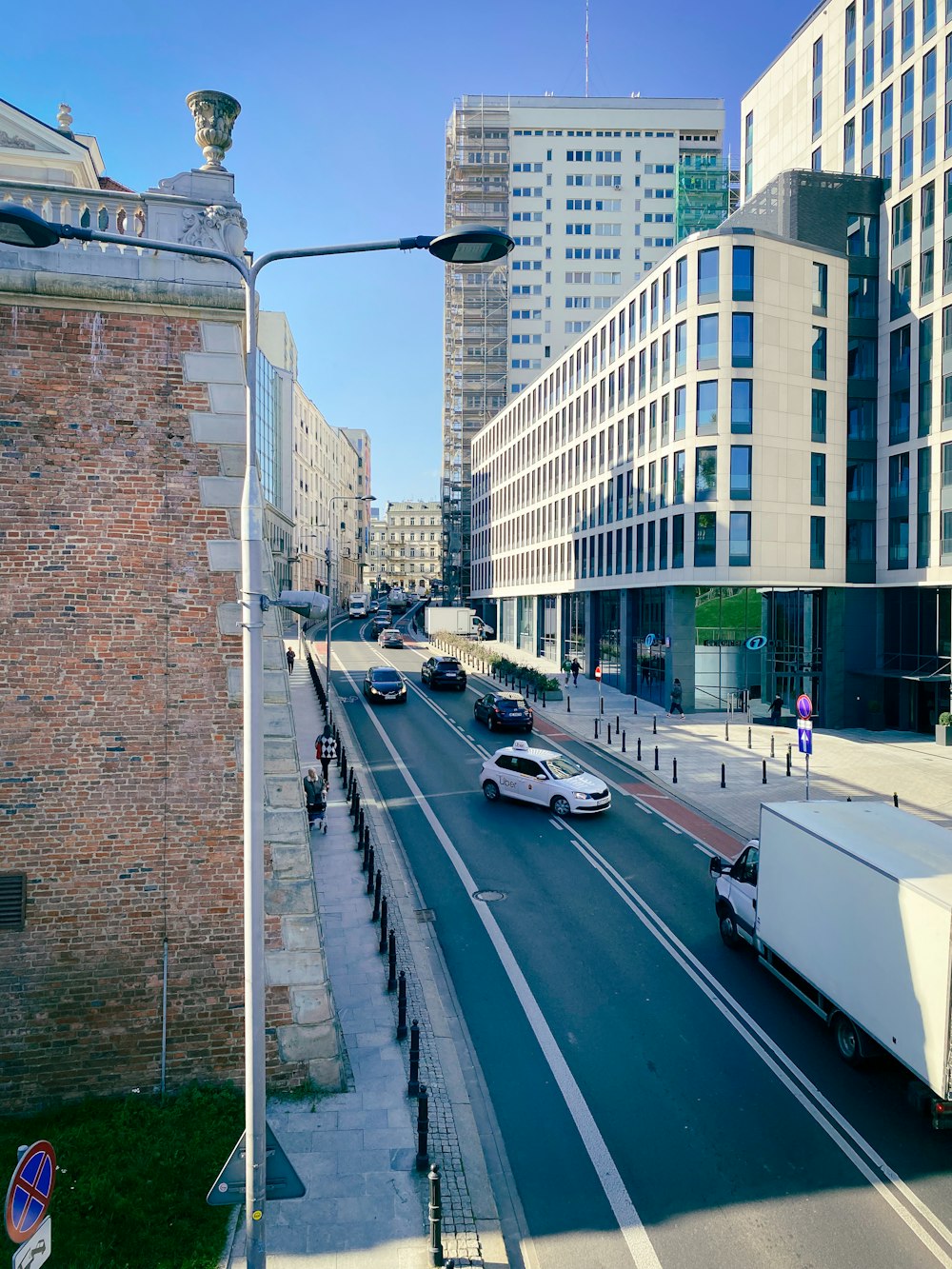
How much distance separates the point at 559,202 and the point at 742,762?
79.9 m

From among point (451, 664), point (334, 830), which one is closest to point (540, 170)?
point (451, 664)

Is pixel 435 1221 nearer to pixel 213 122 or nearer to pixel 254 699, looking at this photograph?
pixel 254 699

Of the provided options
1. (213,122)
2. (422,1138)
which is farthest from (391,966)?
(213,122)

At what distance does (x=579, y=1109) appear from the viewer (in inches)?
340

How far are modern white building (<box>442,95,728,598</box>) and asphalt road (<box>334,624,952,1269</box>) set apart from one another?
78.7m

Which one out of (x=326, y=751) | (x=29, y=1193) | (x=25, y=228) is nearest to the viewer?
(x=29, y=1193)

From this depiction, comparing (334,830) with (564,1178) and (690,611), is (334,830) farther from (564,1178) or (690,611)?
(690,611)

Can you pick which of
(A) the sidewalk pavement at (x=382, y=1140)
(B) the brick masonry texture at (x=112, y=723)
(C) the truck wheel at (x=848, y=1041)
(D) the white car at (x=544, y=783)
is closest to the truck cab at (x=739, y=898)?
(C) the truck wheel at (x=848, y=1041)

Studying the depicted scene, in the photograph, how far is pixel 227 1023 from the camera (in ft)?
28.6

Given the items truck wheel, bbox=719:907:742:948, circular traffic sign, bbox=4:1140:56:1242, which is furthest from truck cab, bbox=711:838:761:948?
circular traffic sign, bbox=4:1140:56:1242

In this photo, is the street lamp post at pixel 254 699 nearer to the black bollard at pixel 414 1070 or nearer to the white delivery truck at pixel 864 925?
the black bollard at pixel 414 1070

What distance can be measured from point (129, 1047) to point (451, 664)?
109ft

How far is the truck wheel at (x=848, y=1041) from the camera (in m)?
9.10

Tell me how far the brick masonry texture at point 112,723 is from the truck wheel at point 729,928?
7.00 meters
